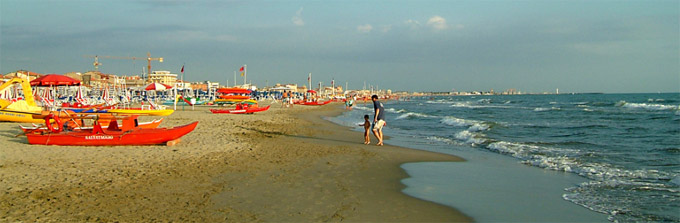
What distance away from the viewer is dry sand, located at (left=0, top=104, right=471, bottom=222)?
580cm

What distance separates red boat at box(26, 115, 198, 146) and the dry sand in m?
0.26

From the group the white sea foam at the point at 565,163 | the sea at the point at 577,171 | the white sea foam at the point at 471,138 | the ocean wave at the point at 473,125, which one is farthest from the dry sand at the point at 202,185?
the ocean wave at the point at 473,125

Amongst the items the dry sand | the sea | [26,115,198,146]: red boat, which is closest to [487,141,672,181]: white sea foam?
the sea

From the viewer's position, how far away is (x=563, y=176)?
30.2 feet

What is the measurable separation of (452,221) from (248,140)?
9.47 meters

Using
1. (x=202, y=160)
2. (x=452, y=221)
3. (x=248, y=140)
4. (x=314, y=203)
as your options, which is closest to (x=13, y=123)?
(x=248, y=140)

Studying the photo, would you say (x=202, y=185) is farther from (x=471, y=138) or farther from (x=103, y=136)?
(x=471, y=138)

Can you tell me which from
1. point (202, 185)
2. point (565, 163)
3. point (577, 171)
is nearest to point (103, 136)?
point (202, 185)

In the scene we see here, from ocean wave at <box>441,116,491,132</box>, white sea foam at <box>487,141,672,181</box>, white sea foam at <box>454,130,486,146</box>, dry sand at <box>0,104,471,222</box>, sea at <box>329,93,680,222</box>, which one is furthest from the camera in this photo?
ocean wave at <box>441,116,491,132</box>

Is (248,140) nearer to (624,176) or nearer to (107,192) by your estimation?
(107,192)

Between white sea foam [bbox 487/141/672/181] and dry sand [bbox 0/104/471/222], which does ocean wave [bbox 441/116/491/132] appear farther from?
dry sand [bbox 0/104/471/222]

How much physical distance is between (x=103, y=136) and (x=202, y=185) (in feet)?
17.7

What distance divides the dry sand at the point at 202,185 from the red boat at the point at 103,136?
0.86 feet

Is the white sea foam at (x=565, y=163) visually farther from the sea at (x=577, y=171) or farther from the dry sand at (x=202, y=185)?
the dry sand at (x=202, y=185)
